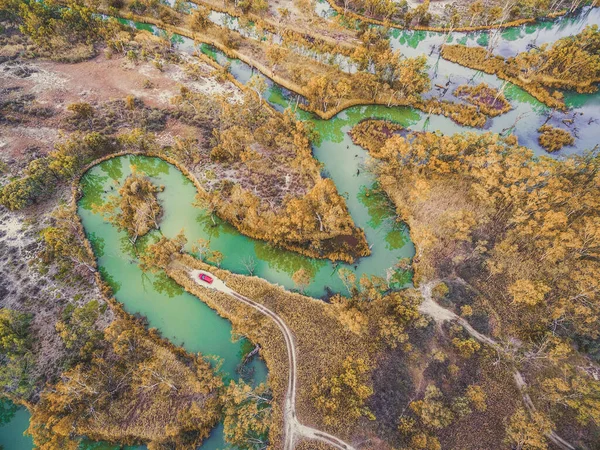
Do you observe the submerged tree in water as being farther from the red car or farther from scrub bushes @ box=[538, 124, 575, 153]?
scrub bushes @ box=[538, 124, 575, 153]

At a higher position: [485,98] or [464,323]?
[485,98]

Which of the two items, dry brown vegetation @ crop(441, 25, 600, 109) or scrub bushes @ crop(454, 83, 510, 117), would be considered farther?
dry brown vegetation @ crop(441, 25, 600, 109)

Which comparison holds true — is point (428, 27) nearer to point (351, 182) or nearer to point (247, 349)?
point (351, 182)

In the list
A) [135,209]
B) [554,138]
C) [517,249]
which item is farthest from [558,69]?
[135,209]

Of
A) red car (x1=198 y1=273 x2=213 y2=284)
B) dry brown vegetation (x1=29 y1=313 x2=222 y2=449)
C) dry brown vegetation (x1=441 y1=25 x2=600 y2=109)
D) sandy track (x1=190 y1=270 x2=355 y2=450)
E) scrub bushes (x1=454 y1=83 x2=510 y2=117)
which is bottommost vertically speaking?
dry brown vegetation (x1=29 y1=313 x2=222 y2=449)

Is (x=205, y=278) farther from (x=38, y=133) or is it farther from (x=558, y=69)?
(x=558, y=69)

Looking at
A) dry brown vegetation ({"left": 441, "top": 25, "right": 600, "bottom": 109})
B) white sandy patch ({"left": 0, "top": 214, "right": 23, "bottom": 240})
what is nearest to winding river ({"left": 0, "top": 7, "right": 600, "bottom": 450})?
dry brown vegetation ({"left": 441, "top": 25, "right": 600, "bottom": 109})

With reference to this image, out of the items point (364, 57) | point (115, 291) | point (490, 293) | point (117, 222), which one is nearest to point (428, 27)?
point (364, 57)

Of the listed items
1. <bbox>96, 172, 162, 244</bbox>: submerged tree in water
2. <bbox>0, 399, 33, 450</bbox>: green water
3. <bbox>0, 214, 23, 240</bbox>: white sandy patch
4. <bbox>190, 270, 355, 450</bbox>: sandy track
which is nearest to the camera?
<bbox>190, 270, 355, 450</bbox>: sandy track
